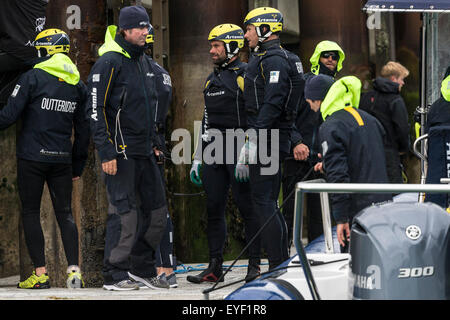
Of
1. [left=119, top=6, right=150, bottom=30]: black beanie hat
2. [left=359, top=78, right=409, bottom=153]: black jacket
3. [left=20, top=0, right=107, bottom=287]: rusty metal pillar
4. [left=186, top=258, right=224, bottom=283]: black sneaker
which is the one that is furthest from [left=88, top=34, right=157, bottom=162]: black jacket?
[left=359, top=78, right=409, bottom=153]: black jacket

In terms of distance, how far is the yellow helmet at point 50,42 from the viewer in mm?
7566

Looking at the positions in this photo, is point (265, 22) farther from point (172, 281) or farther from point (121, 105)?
point (172, 281)

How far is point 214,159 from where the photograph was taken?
306 inches

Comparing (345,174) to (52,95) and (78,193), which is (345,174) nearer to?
(52,95)

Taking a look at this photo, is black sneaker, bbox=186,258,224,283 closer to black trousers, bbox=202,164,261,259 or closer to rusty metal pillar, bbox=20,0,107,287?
black trousers, bbox=202,164,261,259

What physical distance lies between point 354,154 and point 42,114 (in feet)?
8.38

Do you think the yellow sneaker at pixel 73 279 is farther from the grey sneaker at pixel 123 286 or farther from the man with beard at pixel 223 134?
the man with beard at pixel 223 134

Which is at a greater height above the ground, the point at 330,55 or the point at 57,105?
the point at 330,55

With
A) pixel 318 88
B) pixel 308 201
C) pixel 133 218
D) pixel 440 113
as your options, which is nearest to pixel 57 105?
pixel 133 218

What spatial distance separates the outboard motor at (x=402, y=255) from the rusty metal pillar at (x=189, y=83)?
6.94m

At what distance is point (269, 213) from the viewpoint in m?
7.26

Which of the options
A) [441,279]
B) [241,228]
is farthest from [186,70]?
[441,279]

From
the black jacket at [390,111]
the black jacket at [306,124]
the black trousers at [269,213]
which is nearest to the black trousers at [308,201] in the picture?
the black jacket at [306,124]
